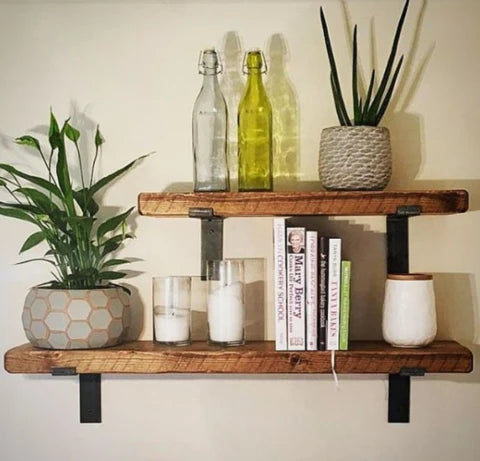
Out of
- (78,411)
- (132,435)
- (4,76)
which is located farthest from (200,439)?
(4,76)

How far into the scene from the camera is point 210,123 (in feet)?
4.92

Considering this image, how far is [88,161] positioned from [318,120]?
1.72 ft

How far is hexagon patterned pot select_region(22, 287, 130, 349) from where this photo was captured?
4.57 ft

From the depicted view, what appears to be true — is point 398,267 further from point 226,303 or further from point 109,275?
point 109,275

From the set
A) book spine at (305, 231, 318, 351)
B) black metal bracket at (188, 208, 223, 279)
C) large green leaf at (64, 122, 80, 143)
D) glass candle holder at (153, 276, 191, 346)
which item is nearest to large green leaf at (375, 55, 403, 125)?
book spine at (305, 231, 318, 351)

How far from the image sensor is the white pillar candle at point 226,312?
1.41m

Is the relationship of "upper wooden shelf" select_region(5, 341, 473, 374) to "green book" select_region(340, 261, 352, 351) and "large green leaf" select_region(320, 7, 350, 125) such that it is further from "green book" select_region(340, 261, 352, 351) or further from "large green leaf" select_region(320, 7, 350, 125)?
"large green leaf" select_region(320, 7, 350, 125)

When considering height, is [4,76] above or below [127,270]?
above

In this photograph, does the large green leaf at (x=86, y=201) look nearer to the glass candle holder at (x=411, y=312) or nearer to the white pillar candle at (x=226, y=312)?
the white pillar candle at (x=226, y=312)

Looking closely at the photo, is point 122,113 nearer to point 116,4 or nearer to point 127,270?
point 116,4

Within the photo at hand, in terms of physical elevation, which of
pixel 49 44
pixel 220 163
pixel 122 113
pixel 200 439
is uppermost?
pixel 49 44

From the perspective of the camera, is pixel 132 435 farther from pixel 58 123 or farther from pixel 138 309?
pixel 58 123

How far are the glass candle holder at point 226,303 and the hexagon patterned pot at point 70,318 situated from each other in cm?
20

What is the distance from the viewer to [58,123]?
5.21 ft
